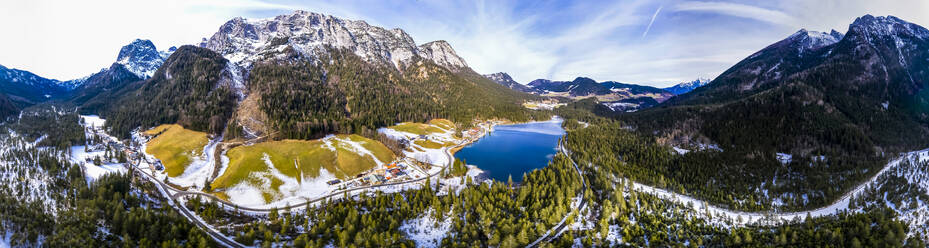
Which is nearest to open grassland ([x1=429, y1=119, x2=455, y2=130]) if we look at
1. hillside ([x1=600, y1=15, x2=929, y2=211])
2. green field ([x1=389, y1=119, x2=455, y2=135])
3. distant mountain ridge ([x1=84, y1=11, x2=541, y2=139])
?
green field ([x1=389, y1=119, x2=455, y2=135])

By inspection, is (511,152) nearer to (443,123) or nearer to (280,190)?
(443,123)

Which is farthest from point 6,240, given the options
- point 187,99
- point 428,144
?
point 187,99

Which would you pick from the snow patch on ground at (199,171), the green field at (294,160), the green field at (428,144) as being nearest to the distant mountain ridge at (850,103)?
the green field at (428,144)

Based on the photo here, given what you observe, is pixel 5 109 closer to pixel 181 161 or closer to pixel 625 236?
pixel 181 161

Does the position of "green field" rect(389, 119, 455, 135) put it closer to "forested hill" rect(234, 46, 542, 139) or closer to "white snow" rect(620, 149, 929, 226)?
"forested hill" rect(234, 46, 542, 139)

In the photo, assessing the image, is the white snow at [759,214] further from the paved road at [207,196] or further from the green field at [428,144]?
the green field at [428,144]

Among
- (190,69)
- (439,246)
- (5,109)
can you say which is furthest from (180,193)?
(5,109)
